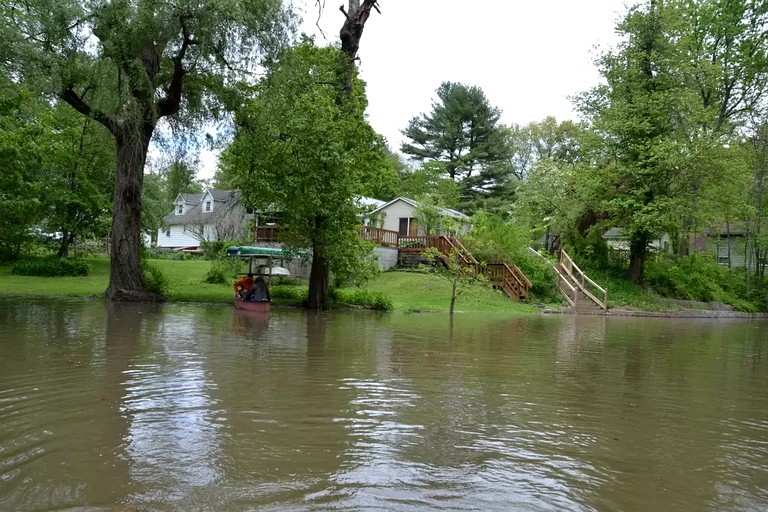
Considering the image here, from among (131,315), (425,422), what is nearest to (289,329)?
(131,315)

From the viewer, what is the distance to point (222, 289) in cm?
2570

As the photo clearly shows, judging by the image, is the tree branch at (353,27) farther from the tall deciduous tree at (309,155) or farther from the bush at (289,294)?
the bush at (289,294)

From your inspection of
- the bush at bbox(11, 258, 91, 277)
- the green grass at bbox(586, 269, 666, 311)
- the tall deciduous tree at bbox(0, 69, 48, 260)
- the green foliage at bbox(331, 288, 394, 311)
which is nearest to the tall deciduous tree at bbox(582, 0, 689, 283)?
the green grass at bbox(586, 269, 666, 311)

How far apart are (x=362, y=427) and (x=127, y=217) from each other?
650 inches

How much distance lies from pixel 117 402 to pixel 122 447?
63.4 inches

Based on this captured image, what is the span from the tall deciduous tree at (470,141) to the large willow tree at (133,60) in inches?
1559

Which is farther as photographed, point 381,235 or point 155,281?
point 381,235

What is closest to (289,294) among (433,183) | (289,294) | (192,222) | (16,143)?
(289,294)

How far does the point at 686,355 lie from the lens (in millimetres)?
12453

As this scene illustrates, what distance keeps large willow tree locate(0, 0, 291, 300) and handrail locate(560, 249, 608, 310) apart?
63.5 feet

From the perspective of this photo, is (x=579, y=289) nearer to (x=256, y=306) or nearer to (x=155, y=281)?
(x=256, y=306)

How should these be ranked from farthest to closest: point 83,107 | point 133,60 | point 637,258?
point 637,258
point 83,107
point 133,60

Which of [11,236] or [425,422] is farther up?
[11,236]

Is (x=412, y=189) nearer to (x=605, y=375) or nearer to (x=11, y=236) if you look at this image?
(x=11, y=236)
